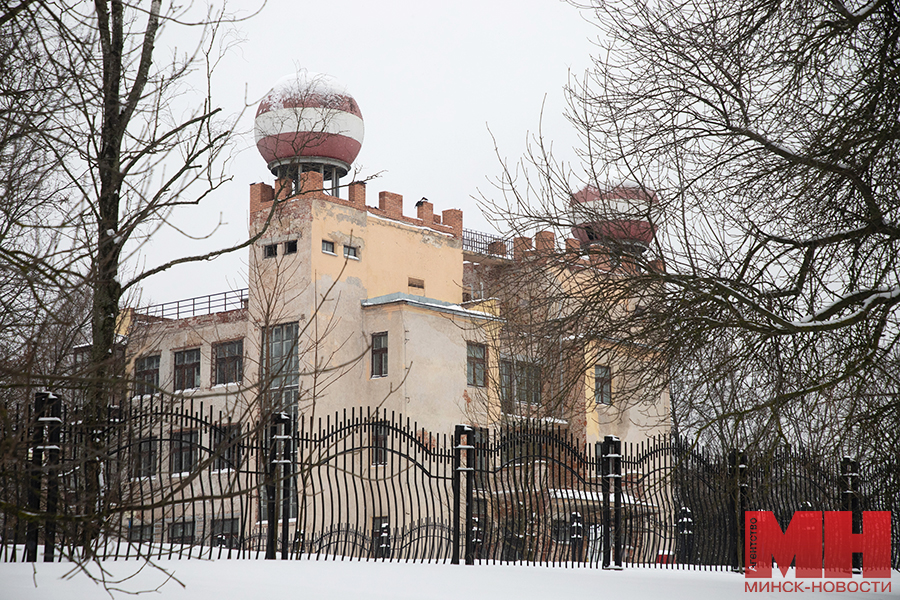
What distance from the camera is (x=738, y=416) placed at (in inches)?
364

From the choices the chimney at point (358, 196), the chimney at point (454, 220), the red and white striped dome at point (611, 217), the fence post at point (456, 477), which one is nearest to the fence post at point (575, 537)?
the fence post at point (456, 477)

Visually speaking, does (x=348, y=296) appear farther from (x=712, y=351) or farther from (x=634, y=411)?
(x=712, y=351)

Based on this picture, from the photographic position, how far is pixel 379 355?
115 feet

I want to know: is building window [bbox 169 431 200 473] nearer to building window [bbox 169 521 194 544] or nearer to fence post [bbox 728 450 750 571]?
building window [bbox 169 521 194 544]

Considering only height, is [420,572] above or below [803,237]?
below

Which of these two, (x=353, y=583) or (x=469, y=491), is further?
(x=469, y=491)

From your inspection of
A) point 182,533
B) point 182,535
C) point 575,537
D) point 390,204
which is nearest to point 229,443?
point 182,535

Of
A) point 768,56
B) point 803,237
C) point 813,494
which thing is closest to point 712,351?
→ point 803,237

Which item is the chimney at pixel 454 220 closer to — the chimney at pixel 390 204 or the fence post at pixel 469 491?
the chimney at pixel 390 204

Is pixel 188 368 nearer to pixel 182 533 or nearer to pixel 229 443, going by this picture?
pixel 182 533

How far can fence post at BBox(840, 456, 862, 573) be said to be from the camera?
46.1 feet

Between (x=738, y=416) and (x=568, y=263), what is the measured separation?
2.56 meters

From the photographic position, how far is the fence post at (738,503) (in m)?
13.0

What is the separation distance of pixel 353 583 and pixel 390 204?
100ft
